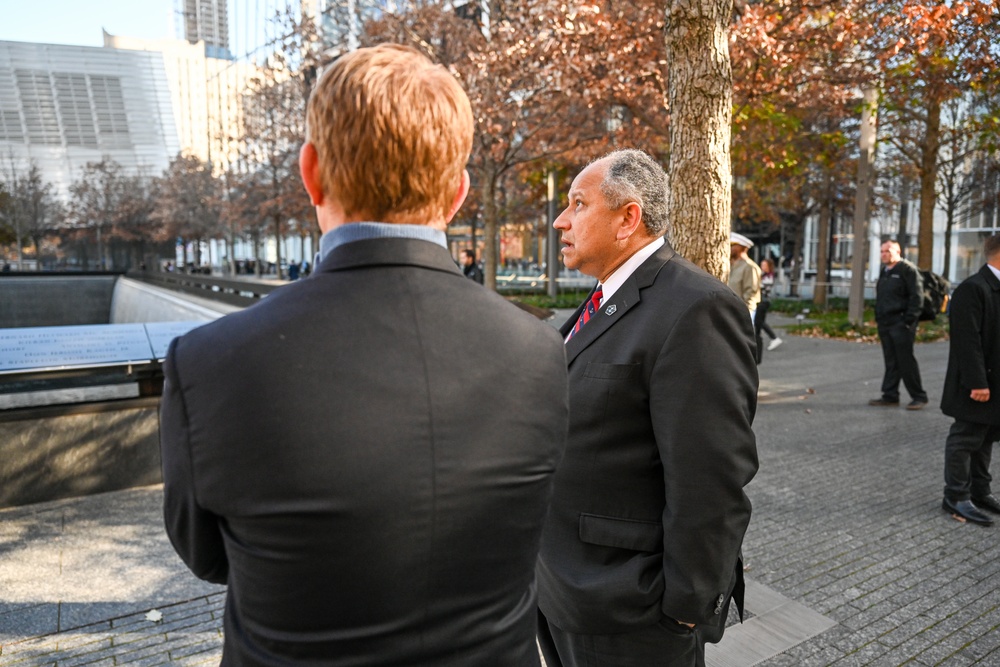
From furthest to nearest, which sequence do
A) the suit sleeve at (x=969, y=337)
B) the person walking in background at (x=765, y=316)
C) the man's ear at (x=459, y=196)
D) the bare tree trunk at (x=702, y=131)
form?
1. the person walking in background at (x=765, y=316)
2. the suit sleeve at (x=969, y=337)
3. the bare tree trunk at (x=702, y=131)
4. the man's ear at (x=459, y=196)

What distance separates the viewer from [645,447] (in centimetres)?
199

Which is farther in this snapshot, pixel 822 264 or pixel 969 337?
pixel 822 264

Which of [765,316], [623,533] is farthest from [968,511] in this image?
[765,316]

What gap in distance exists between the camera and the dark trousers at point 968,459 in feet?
16.4

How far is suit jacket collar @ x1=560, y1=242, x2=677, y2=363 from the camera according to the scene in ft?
6.84

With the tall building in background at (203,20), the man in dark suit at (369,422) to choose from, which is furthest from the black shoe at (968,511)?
the tall building in background at (203,20)

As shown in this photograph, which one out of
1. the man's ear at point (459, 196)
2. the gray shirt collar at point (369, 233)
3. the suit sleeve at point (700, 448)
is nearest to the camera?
the gray shirt collar at point (369, 233)

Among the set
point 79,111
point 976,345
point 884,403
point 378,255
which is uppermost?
point 79,111

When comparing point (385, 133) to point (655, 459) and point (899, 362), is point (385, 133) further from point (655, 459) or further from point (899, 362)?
point (899, 362)

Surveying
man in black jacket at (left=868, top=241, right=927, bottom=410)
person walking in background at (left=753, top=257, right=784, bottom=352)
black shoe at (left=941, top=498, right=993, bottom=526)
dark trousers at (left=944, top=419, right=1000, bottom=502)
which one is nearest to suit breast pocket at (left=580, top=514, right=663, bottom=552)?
person walking in background at (left=753, top=257, right=784, bottom=352)

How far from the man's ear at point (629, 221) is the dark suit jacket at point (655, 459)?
0.11m

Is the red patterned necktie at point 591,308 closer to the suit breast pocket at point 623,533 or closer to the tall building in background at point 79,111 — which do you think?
the suit breast pocket at point 623,533

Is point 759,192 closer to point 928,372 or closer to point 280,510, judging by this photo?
point 928,372

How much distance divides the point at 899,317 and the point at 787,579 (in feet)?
18.6
